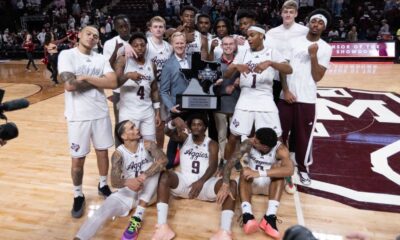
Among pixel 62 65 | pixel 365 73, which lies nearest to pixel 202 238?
pixel 62 65

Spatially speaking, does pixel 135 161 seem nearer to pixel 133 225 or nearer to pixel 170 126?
pixel 133 225

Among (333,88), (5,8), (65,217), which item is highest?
(5,8)

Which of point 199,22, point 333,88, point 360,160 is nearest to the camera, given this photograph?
point 199,22

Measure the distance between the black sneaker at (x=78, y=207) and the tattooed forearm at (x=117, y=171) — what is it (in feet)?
1.71

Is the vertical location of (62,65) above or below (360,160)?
above

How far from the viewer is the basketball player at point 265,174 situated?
10.0ft

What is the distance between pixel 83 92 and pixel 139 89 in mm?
605

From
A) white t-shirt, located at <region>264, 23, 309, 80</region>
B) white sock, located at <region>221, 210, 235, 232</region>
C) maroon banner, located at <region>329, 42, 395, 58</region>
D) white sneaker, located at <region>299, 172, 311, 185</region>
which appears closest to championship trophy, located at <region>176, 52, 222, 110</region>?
white t-shirt, located at <region>264, 23, 309, 80</region>

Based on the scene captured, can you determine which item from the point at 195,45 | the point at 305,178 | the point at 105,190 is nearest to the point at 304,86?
the point at 305,178

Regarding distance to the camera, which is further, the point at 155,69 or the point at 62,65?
the point at 155,69

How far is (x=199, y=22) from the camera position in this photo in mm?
4137

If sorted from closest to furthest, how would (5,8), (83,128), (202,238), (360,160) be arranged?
1. (202,238)
2. (83,128)
3. (360,160)
4. (5,8)

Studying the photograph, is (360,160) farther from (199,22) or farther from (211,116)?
(199,22)

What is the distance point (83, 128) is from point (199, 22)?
1864mm
